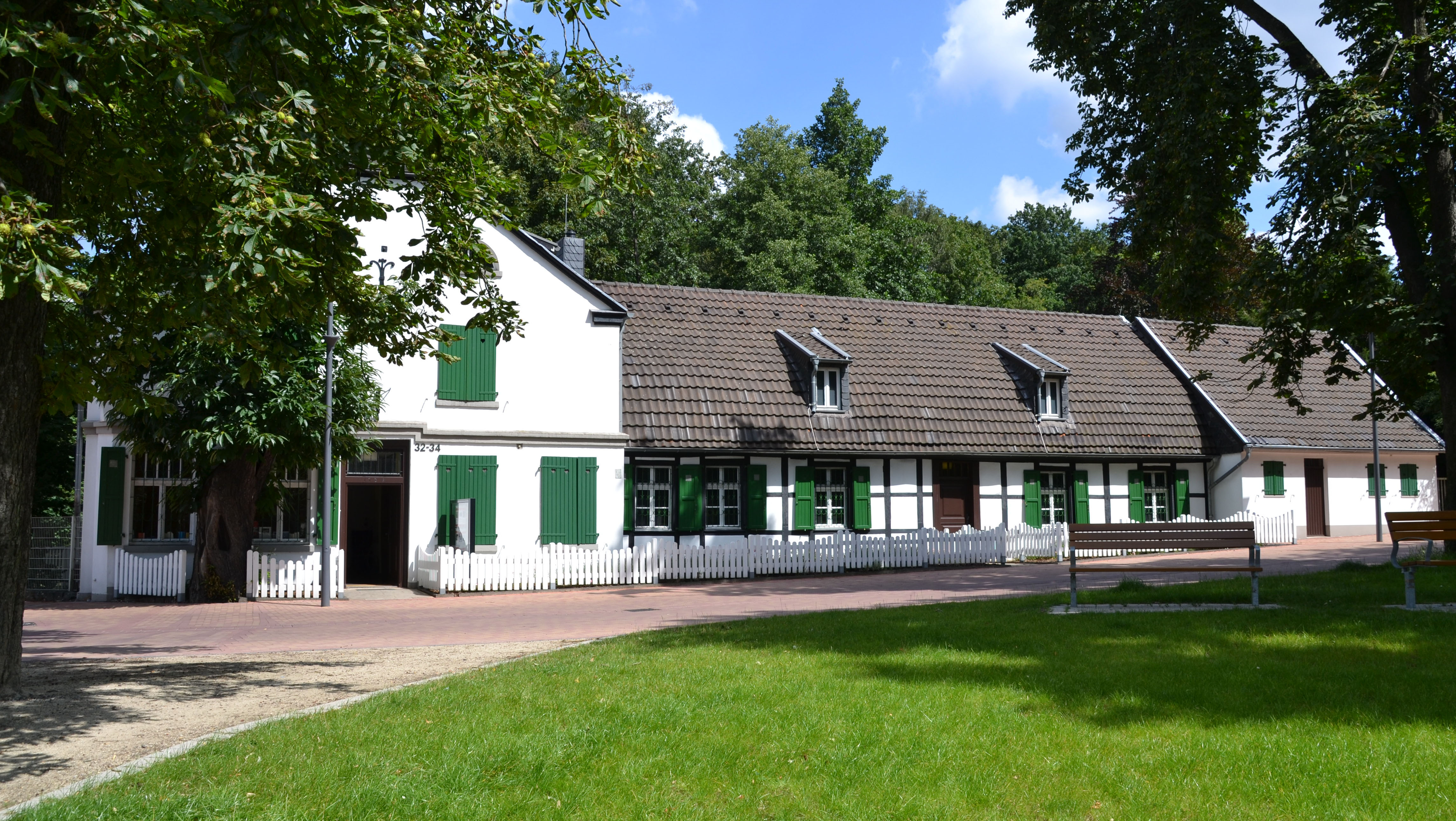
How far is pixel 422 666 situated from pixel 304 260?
15.9 feet

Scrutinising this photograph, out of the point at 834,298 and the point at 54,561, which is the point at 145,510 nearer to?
the point at 54,561

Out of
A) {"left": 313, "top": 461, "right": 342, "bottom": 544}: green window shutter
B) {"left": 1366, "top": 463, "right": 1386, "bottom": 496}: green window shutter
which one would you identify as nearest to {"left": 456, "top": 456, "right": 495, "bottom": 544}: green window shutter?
{"left": 313, "top": 461, "right": 342, "bottom": 544}: green window shutter

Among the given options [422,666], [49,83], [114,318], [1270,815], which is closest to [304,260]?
[49,83]

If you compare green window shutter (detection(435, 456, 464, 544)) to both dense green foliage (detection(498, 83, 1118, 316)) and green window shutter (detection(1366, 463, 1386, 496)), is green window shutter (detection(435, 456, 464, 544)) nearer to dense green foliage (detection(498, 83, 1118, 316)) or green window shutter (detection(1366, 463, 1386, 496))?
dense green foliage (detection(498, 83, 1118, 316))

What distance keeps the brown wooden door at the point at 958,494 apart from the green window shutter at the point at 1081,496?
2720mm

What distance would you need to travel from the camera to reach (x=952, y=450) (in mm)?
25484

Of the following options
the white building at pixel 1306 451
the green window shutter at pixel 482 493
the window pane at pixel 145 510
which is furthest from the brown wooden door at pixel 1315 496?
the window pane at pixel 145 510

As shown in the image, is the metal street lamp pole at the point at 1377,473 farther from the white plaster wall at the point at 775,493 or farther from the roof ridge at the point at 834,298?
the white plaster wall at the point at 775,493

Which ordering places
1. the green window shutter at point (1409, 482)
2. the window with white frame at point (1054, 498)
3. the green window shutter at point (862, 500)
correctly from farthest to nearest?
the green window shutter at point (1409, 482)
the window with white frame at point (1054, 498)
the green window shutter at point (862, 500)

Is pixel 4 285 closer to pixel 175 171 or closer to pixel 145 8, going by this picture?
pixel 145 8

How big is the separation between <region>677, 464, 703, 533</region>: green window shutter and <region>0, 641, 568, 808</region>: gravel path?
11.2 meters

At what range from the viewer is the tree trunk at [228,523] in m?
18.9

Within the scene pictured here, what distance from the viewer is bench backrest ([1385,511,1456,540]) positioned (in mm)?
12703

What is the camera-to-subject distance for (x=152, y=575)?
19359 mm
